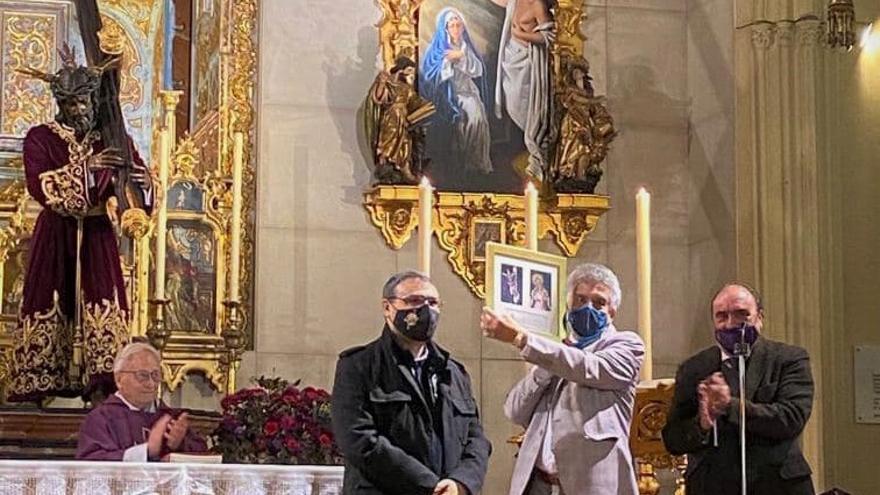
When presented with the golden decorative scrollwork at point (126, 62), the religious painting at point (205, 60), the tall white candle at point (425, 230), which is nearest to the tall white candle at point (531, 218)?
the tall white candle at point (425, 230)

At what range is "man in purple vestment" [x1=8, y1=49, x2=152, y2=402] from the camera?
8.55 meters

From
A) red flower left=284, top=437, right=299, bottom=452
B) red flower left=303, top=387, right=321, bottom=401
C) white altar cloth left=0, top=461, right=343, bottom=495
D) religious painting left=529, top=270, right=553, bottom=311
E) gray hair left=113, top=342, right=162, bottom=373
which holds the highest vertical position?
religious painting left=529, top=270, right=553, bottom=311

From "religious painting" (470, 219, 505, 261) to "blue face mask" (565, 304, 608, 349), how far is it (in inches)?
148

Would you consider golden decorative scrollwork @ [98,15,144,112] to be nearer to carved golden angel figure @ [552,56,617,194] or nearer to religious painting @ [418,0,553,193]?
religious painting @ [418,0,553,193]

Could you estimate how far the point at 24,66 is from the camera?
9758 mm

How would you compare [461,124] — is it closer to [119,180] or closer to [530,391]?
[119,180]

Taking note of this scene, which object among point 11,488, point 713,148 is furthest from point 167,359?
point 713,148

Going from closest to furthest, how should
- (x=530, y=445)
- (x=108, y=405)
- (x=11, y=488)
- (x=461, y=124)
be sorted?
(x=530, y=445)
(x=11, y=488)
(x=108, y=405)
(x=461, y=124)

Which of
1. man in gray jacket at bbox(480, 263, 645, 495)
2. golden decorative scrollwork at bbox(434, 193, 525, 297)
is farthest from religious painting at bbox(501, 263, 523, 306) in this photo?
golden decorative scrollwork at bbox(434, 193, 525, 297)

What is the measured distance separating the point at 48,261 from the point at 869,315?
14.5 feet

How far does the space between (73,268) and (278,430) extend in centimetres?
143

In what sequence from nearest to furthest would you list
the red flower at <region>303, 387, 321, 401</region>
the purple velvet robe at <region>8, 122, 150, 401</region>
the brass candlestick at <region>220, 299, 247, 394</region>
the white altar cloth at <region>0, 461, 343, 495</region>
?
the white altar cloth at <region>0, 461, 343, 495</region> → the red flower at <region>303, 387, 321, 401</region> → the purple velvet robe at <region>8, 122, 150, 401</region> → the brass candlestick at <region>220, 299, 247, 394</region>

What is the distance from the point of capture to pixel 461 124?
34.1ft

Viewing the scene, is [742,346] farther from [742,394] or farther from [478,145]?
[478,145]
